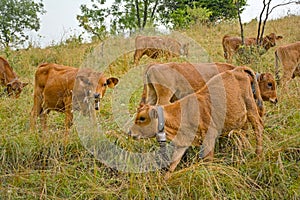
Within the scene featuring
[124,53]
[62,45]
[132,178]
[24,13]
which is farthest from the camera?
[24,13]

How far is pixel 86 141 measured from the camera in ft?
15.8

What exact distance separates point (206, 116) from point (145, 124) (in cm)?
75

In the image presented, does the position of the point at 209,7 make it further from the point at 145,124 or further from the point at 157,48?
the point at 145,124

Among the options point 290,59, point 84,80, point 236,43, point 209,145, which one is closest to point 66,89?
point 84,80

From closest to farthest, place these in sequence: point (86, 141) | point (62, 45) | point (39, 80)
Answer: point (86, 141)
point (39, 80)
point (62, 45)

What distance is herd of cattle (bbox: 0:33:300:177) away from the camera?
4.35m

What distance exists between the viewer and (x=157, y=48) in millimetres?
10969

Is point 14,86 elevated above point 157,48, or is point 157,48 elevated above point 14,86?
point 157,48

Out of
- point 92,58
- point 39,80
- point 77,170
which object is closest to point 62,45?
point 92,58

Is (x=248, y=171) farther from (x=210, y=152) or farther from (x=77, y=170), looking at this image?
(x=77, y=170)

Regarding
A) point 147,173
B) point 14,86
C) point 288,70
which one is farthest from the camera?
point 14,86

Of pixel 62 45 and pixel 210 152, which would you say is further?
pixel 62 45

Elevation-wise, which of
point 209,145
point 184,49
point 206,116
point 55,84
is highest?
point 184,49

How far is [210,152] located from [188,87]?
163cm
